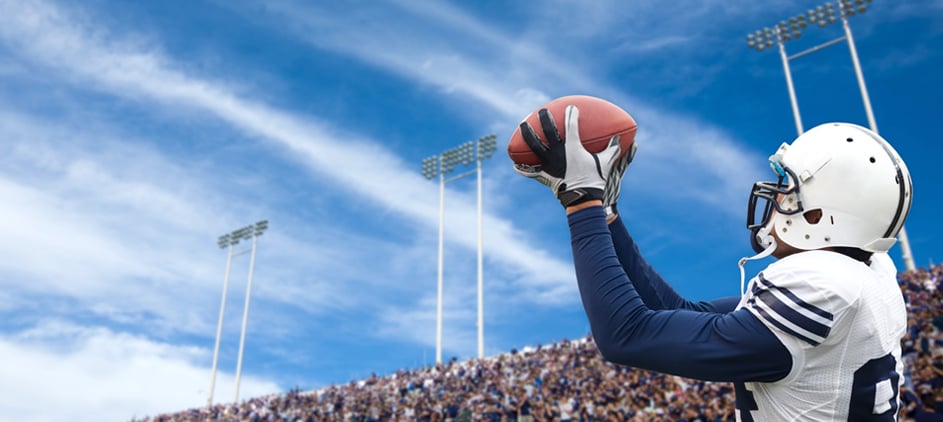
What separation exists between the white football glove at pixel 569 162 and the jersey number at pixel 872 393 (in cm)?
80

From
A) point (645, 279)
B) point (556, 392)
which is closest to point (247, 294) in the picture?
point (556, 392)

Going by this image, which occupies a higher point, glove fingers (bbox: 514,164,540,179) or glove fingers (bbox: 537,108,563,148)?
glove fingers (bbox: 537,108,563,148)

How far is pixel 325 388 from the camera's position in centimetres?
2397

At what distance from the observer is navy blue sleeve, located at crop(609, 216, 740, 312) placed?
2.41m

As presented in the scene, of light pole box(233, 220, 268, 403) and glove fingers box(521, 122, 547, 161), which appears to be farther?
light pole box(233, 220, 268, 403)

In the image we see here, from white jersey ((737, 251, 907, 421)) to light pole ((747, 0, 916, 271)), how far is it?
18.2 metres

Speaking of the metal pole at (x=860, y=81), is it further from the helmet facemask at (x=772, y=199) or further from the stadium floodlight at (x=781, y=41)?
the helmet facemask at (x=772, y=199)

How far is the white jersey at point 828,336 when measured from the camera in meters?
1.69

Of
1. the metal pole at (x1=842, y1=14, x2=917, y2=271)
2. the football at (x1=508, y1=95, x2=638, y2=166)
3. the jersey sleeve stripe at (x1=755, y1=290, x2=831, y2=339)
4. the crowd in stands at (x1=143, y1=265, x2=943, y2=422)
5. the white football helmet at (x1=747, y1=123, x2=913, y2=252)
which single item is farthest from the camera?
the metal pole at (x1=842, y1=14, x2=917, y2=271)

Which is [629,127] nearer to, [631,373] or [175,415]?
[631,373]

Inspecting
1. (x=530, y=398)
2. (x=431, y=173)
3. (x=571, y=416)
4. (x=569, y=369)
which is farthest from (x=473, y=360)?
(x=431, y=173)

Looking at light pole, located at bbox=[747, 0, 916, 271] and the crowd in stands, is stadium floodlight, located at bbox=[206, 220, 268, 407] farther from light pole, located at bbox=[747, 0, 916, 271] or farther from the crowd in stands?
light pole, located at bbox=[747, 0, 916, 271]

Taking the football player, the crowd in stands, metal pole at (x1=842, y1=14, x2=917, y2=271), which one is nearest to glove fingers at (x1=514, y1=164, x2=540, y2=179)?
the football player

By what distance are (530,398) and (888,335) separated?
13670 millimetres
